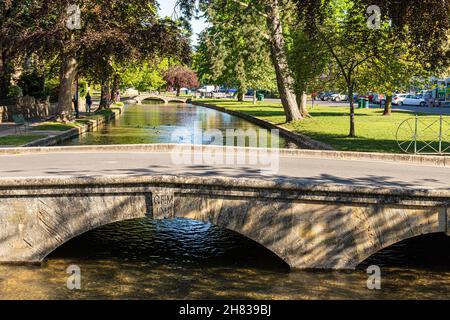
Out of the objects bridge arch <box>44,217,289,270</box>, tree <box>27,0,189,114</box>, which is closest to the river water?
bridge arch <box>44,217,289,270</box>

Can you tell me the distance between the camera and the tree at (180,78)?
120 metres

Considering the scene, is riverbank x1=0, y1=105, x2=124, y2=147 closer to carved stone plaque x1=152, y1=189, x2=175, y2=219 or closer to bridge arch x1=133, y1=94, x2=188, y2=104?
carved stone plaque x1=152, y1=189, x2=175, y2=219

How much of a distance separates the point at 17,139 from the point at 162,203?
47.6 ft

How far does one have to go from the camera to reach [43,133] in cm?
2850

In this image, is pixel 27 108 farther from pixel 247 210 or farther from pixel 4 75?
pixel 247 210

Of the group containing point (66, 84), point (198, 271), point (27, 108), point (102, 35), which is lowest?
point (198, 271)

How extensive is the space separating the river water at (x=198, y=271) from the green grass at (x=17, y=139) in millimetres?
8891

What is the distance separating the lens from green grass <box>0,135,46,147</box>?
76.0 ft

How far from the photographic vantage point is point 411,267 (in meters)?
13.2

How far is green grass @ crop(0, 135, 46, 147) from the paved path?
16.5 ft

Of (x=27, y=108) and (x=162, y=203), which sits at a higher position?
(x=27, y=108)

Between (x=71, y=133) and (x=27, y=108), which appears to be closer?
(x=71, y=133)

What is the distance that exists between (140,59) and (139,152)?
1675 cm

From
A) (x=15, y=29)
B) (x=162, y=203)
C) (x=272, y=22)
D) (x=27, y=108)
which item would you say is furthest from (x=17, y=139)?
(x=272, y=22)
